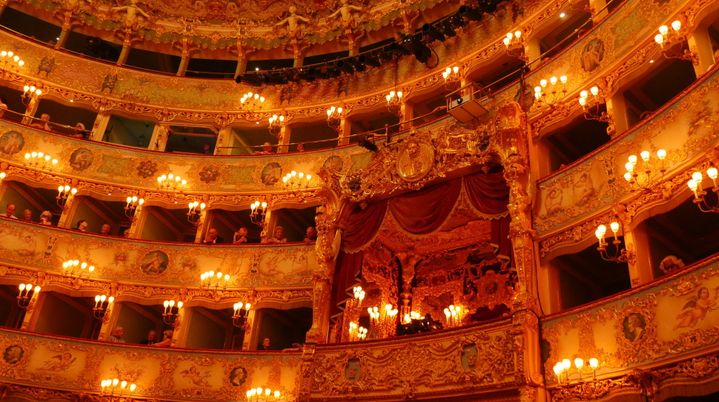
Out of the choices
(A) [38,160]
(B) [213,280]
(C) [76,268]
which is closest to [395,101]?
(B) [213,280]

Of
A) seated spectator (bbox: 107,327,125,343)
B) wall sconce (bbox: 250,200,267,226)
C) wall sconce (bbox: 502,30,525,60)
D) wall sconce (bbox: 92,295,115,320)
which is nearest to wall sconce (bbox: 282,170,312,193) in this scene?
wall sconce (bbox: 250,200,267,226)

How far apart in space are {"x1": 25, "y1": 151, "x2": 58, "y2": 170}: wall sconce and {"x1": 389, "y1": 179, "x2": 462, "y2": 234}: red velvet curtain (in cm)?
948

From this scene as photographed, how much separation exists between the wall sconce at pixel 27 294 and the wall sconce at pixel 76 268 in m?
0.71

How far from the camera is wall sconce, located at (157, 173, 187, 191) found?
16.5m

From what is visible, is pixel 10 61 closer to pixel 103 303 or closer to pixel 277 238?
pixel 103 303

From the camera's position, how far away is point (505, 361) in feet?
31.7

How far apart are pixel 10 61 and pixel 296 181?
899 centimetres

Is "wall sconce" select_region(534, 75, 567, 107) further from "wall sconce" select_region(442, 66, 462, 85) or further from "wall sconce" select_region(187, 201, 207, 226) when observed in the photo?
"wall sconce" select_region(187, 201, 207, 226)

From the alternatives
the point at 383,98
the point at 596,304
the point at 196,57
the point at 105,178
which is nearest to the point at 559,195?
the point at 596,304

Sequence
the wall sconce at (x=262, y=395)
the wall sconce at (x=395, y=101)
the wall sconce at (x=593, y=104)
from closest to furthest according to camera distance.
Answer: the wall sconce at (x=593, y=104), the wall sconce at (x=262, y=395), the wall sconce at (x=395, y=101)

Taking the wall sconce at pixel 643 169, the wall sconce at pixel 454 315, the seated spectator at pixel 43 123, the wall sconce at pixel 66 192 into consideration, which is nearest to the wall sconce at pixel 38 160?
the wall sconce at pixel 66 192

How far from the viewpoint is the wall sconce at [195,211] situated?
52.6 ft

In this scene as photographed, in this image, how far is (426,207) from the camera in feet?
39.9

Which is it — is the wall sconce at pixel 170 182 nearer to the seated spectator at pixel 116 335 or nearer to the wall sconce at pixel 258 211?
the wall sconce at pixel 258 211
